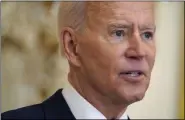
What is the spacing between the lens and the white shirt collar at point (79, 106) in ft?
1.92

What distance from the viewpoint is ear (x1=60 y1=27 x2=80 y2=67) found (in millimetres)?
559

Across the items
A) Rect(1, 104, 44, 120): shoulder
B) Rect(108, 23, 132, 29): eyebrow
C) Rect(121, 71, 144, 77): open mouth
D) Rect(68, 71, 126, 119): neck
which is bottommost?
Rect(1, 104, 44, 120): shoulder

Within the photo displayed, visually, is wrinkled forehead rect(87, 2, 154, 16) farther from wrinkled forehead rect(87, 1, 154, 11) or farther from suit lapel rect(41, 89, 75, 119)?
suit lapel rect(41, 89, 75, 119)

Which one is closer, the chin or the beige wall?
the chin

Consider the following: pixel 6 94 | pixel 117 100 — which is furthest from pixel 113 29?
pixel 6 94

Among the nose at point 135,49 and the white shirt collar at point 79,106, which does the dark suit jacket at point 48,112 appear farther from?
the nose at point 135,49

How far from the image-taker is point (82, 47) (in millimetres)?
561

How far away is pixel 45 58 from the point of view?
0.72m

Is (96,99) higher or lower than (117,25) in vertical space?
lower

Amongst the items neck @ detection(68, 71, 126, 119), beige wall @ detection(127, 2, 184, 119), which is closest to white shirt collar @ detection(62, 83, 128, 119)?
neck @ detection(68, 71, 126, 119)

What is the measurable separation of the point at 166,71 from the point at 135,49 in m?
0.25

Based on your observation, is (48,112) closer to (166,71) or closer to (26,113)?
(26,113)

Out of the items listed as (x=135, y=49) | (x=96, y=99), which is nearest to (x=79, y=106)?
(x=96, y=99)

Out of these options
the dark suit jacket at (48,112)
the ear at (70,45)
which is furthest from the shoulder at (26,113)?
the ear at (70,45)
